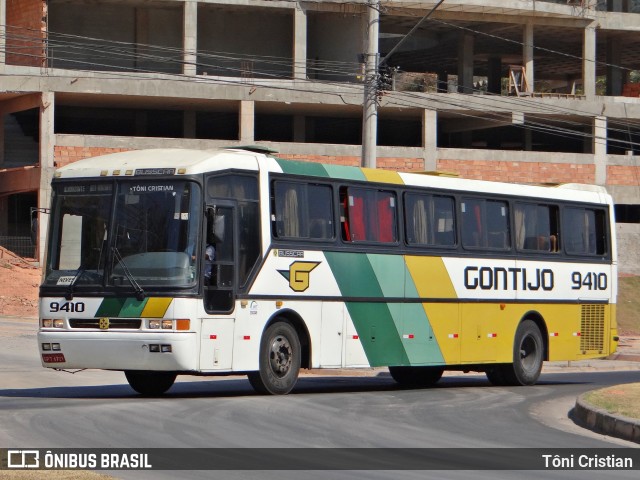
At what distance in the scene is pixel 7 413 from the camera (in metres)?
14.6

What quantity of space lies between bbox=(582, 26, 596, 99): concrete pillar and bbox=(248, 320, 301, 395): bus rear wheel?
41521 mm

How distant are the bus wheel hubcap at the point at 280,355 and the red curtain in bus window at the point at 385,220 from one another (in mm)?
2711

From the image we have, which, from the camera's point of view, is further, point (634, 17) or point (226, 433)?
point (634, 17)

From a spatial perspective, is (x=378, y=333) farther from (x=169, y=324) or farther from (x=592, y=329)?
(x=592, y=329)

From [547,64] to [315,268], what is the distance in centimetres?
5171

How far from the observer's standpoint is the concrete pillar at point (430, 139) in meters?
52.2

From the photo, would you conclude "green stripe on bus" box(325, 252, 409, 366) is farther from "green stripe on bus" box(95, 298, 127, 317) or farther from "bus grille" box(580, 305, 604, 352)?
"bus grille" box(580, 305, 604, 352)

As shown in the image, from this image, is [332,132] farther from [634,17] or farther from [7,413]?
[7,413]

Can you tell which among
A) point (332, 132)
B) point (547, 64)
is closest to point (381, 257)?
point (332, 132)

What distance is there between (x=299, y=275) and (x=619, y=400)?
477 cm

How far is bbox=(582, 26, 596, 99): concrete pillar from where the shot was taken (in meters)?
57.2

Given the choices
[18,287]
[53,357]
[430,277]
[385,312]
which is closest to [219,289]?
[53,357]

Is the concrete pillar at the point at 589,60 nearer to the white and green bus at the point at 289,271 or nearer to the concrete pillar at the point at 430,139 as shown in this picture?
the concrete pillar at the point at 430,139

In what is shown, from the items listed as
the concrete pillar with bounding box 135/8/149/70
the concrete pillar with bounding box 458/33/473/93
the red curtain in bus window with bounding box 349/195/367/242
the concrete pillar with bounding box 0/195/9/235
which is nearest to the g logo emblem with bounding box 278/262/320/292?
the red curtain in bus window with bounding box 349/195/367/242
